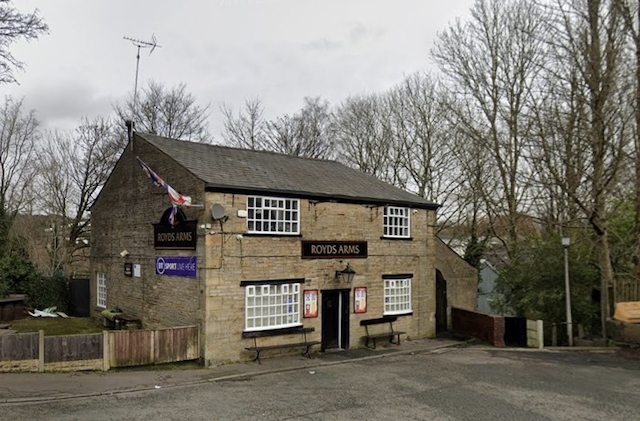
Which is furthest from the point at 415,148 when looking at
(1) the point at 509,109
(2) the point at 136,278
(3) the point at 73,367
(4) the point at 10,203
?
(4) the point at 10,203

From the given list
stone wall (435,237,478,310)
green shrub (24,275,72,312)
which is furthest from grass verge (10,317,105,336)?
stone wall (435,237,478,310)

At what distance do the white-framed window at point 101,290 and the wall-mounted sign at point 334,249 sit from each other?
374 inches

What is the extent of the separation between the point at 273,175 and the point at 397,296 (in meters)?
6.49

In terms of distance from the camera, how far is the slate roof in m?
14.7

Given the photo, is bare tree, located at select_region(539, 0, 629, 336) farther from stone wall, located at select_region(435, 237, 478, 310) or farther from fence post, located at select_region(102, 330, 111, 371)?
fence post, located at select_region(102, 330, 111, 371)

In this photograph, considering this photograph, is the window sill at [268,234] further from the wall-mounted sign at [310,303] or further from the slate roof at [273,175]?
the wall-mounted sign at [310,303]

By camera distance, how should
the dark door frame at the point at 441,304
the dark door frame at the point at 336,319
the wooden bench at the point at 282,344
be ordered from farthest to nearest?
1. the dark door frame at the point at 441,304
2. the dark door frame at the point at 336,319
3. the wooden bench at the point at 282,344

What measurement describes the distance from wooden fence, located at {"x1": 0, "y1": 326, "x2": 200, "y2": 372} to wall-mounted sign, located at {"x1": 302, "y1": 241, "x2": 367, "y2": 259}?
13.9ft

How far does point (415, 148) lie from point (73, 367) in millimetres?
25176

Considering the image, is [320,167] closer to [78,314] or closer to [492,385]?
[492,385]

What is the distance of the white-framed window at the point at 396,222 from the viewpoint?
18297 millimetres

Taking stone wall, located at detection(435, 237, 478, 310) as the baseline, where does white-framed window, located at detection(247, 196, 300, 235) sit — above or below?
above

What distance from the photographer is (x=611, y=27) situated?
16.8 metres

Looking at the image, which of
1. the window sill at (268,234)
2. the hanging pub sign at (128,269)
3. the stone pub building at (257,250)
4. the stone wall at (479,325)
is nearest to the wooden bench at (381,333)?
the stone pub building at (257,250)
